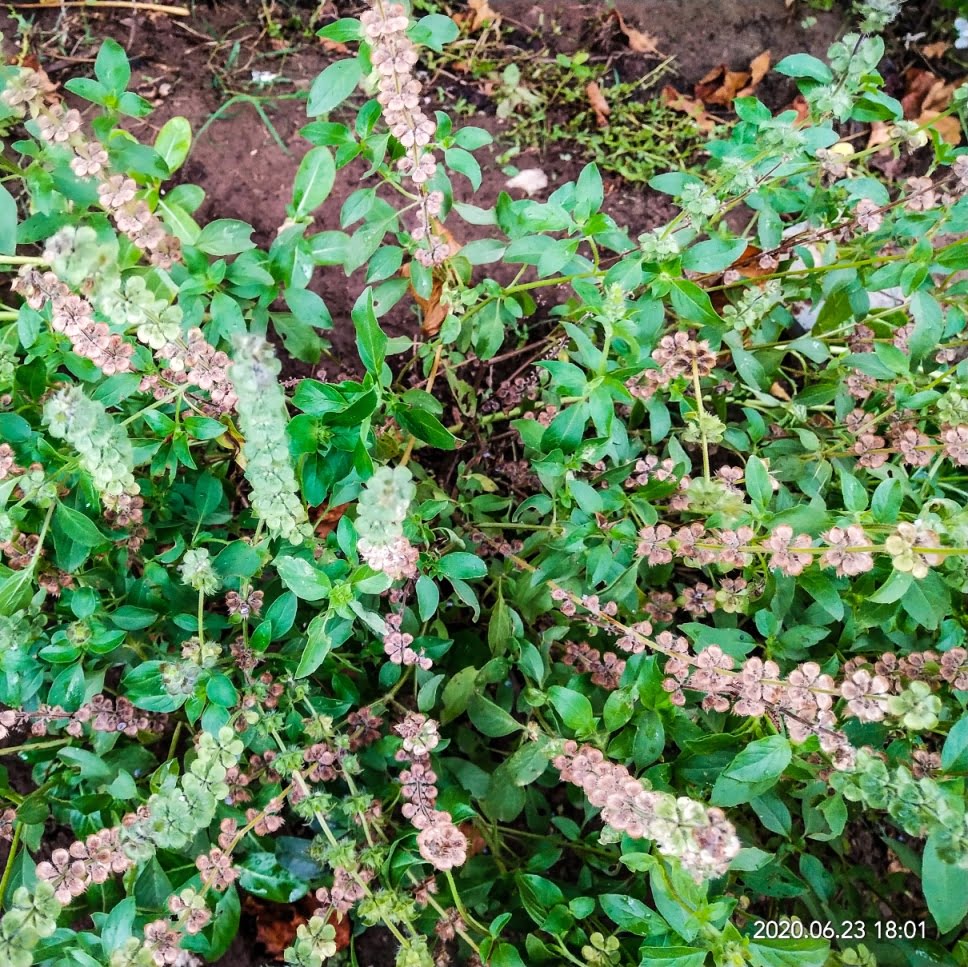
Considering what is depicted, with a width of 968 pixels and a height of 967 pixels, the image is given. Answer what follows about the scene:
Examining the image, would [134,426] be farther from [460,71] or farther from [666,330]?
[460,71]

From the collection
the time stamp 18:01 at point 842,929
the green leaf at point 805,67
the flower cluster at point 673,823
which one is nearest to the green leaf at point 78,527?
the flower cluster at point 673,823

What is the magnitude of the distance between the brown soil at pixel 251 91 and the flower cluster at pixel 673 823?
7.03 feet

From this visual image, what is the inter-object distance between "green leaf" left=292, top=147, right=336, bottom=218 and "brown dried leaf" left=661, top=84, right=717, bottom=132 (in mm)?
2201

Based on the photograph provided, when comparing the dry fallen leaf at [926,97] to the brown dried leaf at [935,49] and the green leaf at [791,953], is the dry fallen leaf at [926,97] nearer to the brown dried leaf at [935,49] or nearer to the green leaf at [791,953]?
the brown dried leaf at [935,49]

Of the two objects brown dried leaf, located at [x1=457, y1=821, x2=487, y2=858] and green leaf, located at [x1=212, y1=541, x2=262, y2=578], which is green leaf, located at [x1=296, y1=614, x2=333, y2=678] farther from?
brown dried leaf, located at [x1=457, y1=821, x2=487, y2=858]

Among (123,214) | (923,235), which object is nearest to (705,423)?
(923,235)

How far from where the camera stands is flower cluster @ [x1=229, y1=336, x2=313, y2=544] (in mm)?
1362

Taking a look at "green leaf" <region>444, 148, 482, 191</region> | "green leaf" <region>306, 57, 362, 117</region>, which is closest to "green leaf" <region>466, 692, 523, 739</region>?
"green leaf" <region>444, 148, 482, 191</region>

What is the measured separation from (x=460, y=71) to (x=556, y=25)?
549 millimetres

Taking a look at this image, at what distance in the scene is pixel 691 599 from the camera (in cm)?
227

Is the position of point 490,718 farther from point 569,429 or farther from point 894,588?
point 894,588

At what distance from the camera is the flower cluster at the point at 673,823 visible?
1383mm

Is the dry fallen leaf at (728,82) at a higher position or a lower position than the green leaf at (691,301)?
higher

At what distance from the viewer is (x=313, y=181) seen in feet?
7.25
